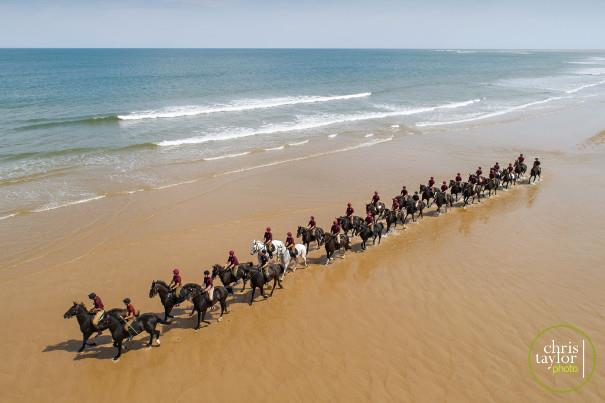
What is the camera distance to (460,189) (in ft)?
63.8

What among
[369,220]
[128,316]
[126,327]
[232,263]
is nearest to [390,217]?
[369,220]

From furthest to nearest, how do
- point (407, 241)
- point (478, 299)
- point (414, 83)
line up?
point (414, 83)
point (407, 241)
point (478, 299)

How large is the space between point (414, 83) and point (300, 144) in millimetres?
50903

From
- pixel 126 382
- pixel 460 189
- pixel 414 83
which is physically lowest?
pixel 126 382

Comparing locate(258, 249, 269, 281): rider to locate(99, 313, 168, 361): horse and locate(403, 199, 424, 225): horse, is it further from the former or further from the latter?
locate(403, 199, 424, 225): horse

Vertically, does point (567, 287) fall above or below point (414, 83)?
below

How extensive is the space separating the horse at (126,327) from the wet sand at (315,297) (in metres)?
0.38

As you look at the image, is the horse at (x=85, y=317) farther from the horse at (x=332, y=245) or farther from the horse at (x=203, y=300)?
the horse at (x=332, y=245)

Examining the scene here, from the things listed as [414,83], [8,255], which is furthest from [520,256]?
[414,83]

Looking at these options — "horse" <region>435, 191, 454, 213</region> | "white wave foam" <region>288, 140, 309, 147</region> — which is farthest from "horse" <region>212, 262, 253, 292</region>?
"white wave foam" <region>288, 140, 309, 147</region>

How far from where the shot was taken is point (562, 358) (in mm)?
9852

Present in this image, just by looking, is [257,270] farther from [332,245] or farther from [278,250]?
[332,245]

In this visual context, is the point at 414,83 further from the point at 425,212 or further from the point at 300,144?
the point at 425,212

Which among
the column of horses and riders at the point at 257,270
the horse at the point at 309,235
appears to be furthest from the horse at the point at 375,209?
the horse at the point at 309,235
